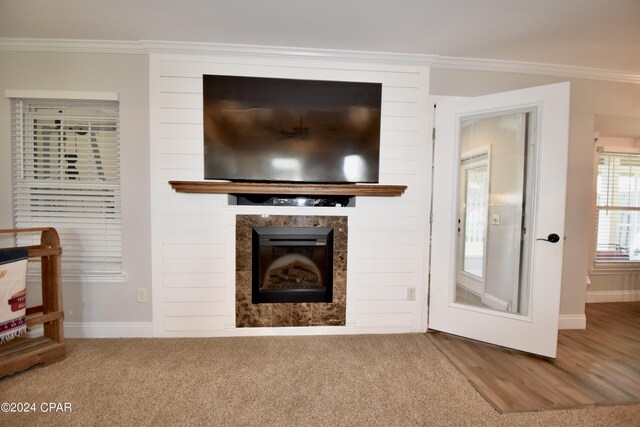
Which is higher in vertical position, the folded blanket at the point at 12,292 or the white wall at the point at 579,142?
the white wall at the point at 579,142

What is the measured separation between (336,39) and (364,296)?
2.21 m

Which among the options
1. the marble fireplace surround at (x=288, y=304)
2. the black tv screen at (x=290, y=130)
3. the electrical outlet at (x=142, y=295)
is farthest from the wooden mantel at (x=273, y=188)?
the electrical outlet at (x=142, y=295)

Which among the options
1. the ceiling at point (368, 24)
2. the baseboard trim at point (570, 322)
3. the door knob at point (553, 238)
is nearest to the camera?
the ceiling at point (368, 24)

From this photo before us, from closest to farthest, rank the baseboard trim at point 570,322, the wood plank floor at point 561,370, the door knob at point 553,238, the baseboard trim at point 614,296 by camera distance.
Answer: the wood plank floor at point 561,370 < the door knob at point 553,238 < the baseboard trim at point 570,322 < the baseboard trim at point 614,296

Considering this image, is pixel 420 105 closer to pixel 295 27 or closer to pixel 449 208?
pixel 449 208

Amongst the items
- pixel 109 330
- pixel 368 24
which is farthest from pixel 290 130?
pixel 109 330

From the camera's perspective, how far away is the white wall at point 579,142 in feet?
8.23

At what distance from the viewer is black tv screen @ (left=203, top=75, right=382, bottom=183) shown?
7.38 ft

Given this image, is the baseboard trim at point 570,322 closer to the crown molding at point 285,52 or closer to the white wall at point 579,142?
the white wall at point 579,142

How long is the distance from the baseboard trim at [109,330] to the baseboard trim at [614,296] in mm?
5163

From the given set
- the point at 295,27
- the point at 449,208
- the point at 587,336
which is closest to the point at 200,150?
the point at 295,27

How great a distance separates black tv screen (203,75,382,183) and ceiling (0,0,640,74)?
0.35m

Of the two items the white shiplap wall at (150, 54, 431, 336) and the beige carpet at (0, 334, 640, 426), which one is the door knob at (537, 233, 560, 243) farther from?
the beige carpet at (0, 334, 640, 426)

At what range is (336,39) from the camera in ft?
7.02
